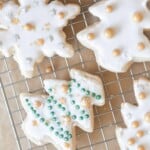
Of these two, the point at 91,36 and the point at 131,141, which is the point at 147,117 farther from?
the point at 91,36

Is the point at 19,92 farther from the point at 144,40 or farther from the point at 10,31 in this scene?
the point at 144,40

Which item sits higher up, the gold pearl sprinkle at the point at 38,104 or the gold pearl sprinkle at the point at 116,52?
the gold pearl sprinkle at the point at 116,52

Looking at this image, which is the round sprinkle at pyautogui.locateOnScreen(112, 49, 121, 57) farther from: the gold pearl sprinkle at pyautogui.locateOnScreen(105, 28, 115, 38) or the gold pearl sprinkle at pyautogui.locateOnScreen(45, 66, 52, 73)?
the gold pearl sprinkle at pyautogui.locateOnScreen(45, 66, 52, 73)

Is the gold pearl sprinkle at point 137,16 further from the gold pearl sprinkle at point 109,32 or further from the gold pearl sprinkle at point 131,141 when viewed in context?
the gold pearl sprinkle at point 131,141

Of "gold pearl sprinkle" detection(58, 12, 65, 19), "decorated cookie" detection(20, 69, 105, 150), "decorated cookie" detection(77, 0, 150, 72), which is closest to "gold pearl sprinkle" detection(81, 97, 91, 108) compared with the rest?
"decorated cookie" detection(20, 69, 105, 150)

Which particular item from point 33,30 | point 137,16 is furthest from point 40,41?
point 137,16

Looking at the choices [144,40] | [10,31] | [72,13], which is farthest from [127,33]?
[10,31]

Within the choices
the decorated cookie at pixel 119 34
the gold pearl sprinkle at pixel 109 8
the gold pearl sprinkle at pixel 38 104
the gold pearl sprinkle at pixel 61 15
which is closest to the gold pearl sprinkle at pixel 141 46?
the decorated cookie at pixel 119 34
